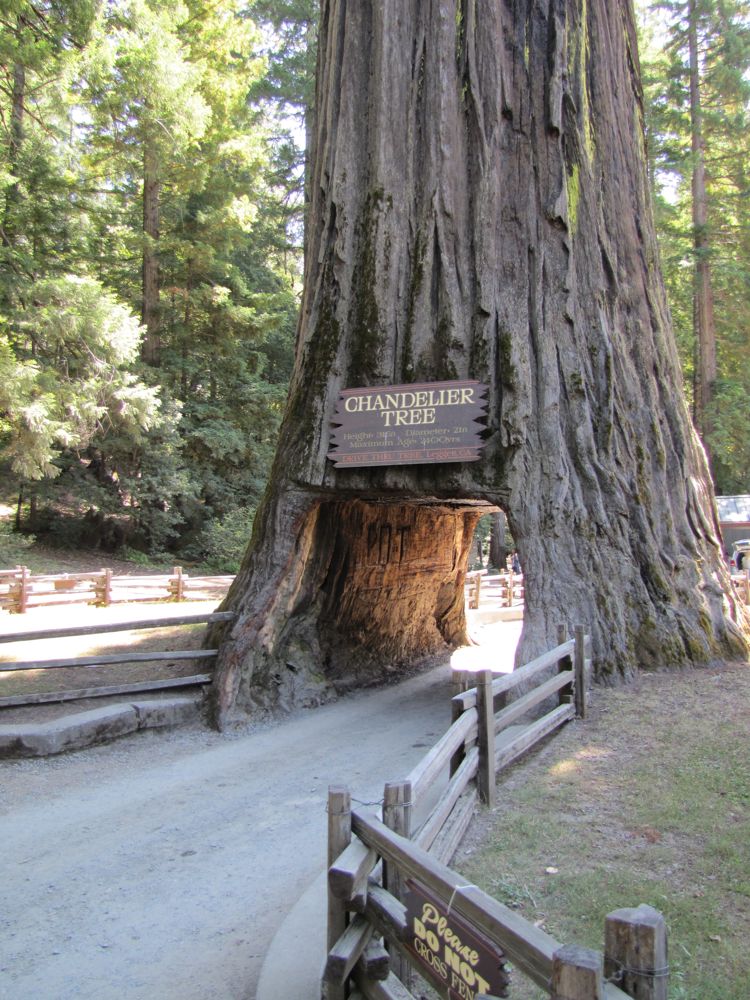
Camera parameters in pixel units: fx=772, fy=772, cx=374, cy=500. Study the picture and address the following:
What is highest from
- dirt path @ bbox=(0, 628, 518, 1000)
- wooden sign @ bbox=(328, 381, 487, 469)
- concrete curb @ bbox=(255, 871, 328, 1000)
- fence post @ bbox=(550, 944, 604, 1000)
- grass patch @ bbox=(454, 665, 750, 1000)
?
wooden sign @ bbox=(328, 381, 487, 469)

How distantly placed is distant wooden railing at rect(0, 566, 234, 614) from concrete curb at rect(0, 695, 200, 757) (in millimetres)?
9046

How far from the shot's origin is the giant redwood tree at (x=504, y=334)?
861 cm

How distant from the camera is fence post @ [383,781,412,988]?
3.21 metres

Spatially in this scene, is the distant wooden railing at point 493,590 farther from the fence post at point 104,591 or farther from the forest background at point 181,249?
the fence post at point 104,591

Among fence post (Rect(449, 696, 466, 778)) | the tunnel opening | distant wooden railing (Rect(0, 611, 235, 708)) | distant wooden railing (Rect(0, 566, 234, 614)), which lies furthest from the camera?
distant wooden railing (Rect(0, 566, 234, 614))

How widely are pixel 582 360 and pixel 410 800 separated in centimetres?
677

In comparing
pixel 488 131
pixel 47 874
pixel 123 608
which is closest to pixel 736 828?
pixel 47 874

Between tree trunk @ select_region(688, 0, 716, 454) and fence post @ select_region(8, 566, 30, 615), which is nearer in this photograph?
fence post @ select_region(8, 566, 30, 615)

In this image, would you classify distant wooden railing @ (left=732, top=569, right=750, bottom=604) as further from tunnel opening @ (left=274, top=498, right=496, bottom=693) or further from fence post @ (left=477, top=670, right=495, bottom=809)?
fence post @ (left=477, top=670, right=495, bottom=809)

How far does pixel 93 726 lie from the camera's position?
7652 mm

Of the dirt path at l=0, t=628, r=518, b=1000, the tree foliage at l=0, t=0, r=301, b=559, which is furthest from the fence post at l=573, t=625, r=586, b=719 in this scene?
the tree foliage at l=0, t=0, r=301, b=559

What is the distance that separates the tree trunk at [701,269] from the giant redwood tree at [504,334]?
715 inches

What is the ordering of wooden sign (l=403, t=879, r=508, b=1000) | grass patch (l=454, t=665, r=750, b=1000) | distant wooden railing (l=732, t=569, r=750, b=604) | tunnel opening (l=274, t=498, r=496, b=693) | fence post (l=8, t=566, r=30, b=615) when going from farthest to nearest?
distant wooden railing (l=732, t=569, r=750, b=604) → fence post (l=8, t=566, r=30, b=615) → tunnel opening (l=274, t=498, r=496, b=693) → grass patch (l=454, t=665, r=750, b=1000) → wooden sign (l=403, t=879, r=508, b=1000)

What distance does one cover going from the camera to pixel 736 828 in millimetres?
4543
